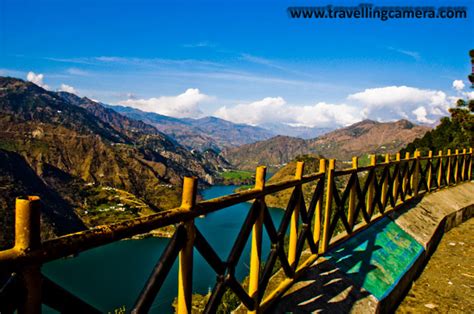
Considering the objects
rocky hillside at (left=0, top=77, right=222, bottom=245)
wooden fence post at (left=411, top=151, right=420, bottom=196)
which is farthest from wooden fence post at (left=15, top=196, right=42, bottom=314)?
rocky hillside at (left=0, top=77, right=222, bottom=245)

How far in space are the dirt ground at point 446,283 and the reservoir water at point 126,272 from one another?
3710cm

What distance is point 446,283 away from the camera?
6.90m

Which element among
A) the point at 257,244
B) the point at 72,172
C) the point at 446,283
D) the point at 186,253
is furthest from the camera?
the point at 72,172

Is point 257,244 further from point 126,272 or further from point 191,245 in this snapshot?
point 126,272

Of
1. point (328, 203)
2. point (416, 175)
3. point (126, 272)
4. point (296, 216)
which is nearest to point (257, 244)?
point (296, 216)

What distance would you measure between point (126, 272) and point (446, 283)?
62083mm

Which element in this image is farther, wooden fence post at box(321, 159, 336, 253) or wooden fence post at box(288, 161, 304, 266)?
wooden fence post at box(321, 159, 336, 253)

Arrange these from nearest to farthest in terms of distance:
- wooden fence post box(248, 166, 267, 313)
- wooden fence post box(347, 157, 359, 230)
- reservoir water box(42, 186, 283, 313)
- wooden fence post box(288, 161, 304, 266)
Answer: wooden fence post box(248, 166, 267, 313), wooden fence post box(288, 161, 304, 266), wooden fence post box(347, 157, 359, 230), reservoir water box(42, 186, 283, 313)

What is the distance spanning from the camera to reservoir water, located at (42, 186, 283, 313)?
49.2 metres

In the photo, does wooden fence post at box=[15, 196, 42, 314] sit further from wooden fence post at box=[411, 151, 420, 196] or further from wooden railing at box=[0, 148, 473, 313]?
wooden fence post at box=[411, 151, 420, 196]

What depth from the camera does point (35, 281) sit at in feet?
6.02

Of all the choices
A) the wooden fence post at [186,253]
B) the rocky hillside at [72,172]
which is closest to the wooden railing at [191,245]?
the wooden fence post at [186,253]

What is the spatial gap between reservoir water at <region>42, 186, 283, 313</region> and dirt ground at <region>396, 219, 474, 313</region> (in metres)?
37.1

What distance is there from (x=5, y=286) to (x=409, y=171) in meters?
11.3
